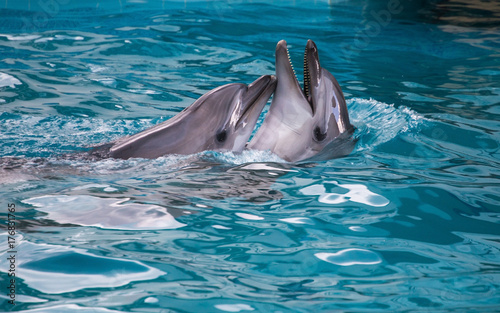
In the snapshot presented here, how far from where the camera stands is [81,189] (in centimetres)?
465

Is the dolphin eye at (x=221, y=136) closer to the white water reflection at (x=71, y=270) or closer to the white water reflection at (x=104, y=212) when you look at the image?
the white water reflection at (x=104, y=212)

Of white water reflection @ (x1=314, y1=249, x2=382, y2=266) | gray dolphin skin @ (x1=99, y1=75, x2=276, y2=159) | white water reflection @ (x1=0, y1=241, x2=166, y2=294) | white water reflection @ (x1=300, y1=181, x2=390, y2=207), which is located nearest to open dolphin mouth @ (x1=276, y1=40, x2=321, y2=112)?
gray dolphin skin @ (x1=99, y1=75, x2=276, y2=159)

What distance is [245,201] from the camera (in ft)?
14.6

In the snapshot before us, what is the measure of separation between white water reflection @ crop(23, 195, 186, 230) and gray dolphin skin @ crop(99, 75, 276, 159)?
96 cm

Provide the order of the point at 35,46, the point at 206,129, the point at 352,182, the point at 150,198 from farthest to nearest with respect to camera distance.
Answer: the point at 35,46
the point at 206,129
the point at 352,182
the point at 150,198

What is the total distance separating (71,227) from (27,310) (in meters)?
1.13

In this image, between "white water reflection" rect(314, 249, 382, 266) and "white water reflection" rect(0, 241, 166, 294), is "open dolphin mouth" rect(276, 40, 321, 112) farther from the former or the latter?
"white water reflection" rect(0, 241, 166, 294)

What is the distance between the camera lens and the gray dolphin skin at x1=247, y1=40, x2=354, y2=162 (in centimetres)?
551

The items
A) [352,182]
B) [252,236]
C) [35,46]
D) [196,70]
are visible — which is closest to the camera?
[252,236]

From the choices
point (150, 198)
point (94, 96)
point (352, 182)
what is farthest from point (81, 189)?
point (94, 96)

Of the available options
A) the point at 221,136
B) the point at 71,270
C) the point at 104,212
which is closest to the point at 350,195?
the point at 221,136

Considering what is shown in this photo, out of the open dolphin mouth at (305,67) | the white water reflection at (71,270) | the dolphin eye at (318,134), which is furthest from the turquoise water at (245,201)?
the open dolphin mouth at (305,67)

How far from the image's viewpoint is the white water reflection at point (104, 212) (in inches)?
156

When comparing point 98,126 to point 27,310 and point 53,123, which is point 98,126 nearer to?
point 53,123
